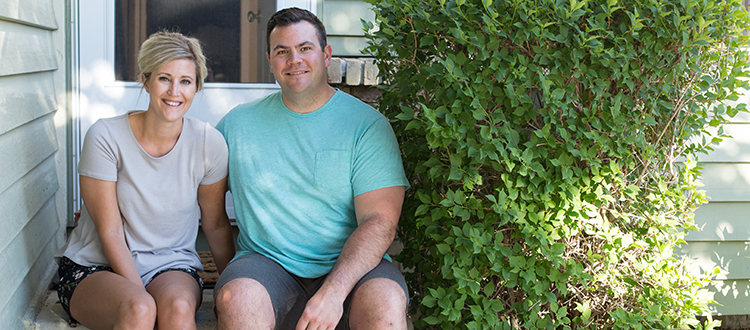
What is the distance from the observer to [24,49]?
71.6 inches

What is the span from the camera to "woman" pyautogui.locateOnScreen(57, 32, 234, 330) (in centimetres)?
171


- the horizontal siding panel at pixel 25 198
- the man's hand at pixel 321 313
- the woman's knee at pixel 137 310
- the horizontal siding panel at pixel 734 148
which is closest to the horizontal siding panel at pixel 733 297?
the horizontal siding panel at pixel 734 148

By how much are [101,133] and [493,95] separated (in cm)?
128

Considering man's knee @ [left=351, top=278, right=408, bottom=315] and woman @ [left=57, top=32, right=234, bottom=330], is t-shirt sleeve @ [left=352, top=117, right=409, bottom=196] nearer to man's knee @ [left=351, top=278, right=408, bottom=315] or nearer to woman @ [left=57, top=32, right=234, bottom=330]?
man's knee @ [left=351, top=278, right=408, bottom=315]

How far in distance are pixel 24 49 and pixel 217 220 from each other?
2.81ft

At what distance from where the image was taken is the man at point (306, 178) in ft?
6.07

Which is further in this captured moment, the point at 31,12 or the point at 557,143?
the point at 31,12

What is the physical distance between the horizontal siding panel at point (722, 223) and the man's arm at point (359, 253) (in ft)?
5.73

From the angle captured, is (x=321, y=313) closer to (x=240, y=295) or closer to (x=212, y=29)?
(x=240, y=295)

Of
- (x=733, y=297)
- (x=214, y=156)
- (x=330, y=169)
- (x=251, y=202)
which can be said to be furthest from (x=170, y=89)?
(x=733, y=297)

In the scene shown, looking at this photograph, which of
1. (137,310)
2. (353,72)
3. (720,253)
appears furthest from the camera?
(720,253)

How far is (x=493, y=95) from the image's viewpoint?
1.74 m

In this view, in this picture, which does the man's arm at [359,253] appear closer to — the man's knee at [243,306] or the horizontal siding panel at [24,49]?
the man's knee at [243,306]

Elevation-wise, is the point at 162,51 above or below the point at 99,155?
above
